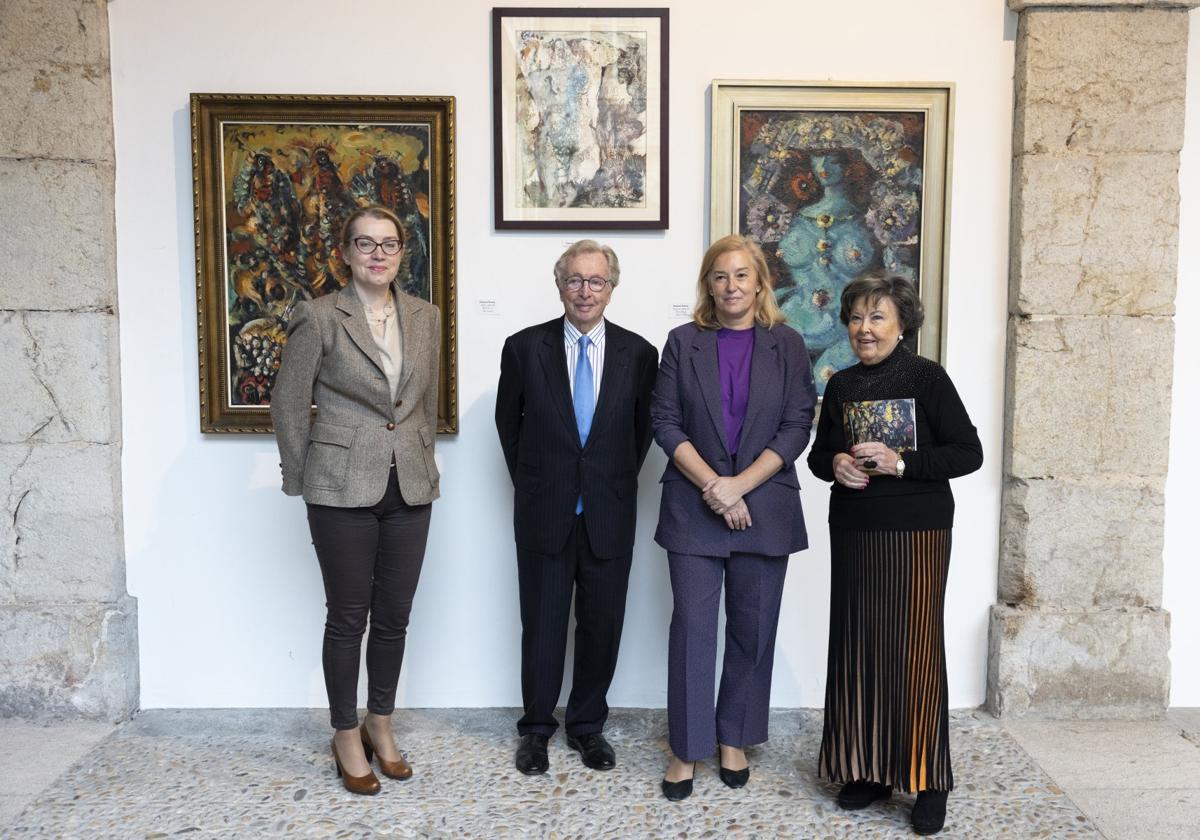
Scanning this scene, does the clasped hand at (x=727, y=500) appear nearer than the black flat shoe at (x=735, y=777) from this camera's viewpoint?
Yes

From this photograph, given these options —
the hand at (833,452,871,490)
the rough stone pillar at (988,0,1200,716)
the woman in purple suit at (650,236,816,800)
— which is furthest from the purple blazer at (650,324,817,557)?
the rough stone pillar at (988,0,1200,716)

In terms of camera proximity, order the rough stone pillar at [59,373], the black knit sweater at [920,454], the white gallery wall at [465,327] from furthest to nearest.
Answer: the white gallery wall at [465,327], the rough stone pillar at [59,373], the black knit sweater at [920,454]

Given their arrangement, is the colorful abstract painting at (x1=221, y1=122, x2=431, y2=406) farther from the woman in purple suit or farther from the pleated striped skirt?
the pleated striped skirt

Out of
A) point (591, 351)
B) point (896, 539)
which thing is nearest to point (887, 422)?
point (896, 539)

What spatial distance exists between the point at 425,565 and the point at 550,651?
731 millimetres

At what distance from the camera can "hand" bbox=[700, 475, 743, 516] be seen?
2.77 meters

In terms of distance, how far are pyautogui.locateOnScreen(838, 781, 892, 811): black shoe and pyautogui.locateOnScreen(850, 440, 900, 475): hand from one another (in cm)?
101

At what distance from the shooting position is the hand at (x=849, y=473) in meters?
2.65

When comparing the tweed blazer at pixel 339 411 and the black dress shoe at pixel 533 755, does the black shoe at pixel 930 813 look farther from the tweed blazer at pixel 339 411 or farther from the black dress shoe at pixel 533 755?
the tweed blazer at pixel 339 411

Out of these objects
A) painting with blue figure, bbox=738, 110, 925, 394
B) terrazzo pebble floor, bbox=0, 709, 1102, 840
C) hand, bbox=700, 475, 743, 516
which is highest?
painting with blue figure, bbox=738, 110, 925, 394

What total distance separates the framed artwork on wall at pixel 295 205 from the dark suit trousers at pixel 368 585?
25.2 inches

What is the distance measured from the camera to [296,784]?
9.87 ft

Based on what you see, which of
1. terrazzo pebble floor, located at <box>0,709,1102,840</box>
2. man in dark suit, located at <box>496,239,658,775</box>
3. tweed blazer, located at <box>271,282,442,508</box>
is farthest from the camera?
man in dark suit, located at <box>496,239,658,775</box>

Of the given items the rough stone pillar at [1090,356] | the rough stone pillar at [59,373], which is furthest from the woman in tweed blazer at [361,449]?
the rough stone pillar at [1090,356]
